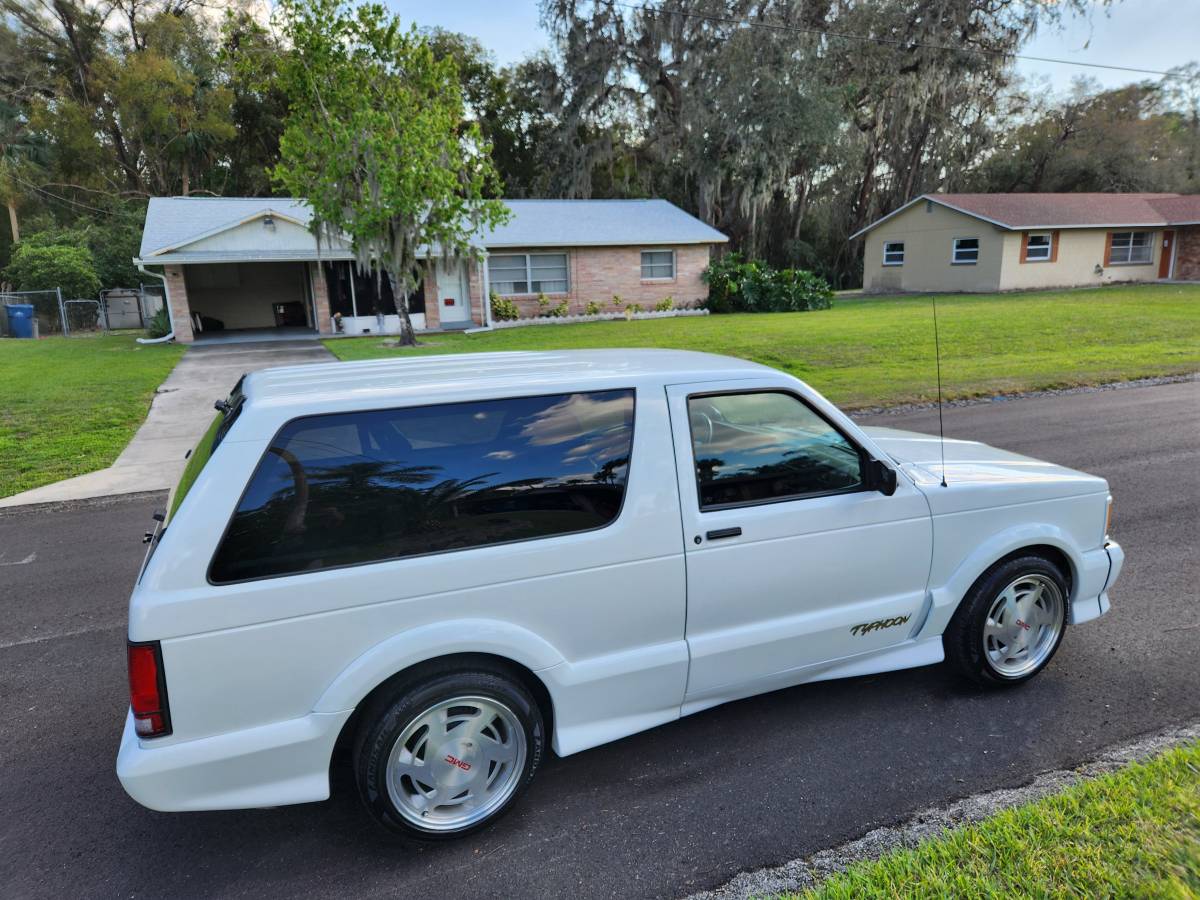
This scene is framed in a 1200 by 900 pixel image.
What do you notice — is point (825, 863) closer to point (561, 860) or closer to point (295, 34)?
point (561, 860)

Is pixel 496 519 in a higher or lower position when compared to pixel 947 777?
higher

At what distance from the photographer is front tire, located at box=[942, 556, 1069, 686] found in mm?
3836

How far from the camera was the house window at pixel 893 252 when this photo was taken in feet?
119

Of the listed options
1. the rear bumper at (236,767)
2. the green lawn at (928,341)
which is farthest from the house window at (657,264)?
the rear bumper at (236,767)

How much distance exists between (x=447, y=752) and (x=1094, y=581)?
334cm

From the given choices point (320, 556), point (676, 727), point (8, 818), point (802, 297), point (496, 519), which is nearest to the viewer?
point (320, 556)

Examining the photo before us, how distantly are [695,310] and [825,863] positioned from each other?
27.9 metres

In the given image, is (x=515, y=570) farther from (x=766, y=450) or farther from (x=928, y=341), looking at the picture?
(x=928, y=341)

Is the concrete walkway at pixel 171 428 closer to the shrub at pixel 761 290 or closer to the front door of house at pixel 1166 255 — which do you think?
the shrub at pixel 761 290

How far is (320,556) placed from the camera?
2766mm

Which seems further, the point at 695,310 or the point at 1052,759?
the point at 695,310

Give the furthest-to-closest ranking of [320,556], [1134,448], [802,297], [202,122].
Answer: [202,122] → [802,297] → [1134,448] → [320,556]

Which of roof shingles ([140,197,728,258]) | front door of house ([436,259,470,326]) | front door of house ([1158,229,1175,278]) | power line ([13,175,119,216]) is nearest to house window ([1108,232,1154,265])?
front door of house ([1158,229,1175,278])

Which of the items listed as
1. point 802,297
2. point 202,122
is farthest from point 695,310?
point 202,122
